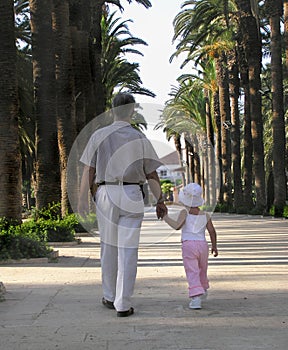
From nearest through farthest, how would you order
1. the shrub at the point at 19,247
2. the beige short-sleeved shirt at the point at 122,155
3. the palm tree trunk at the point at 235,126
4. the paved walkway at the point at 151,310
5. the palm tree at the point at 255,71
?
1. the paved walkway at the point at 151,310
2. the beige short-sleeved shirt at the point at 122,155
3. the shrub at the point at 19,247
4. the palm tree at the point at 255,71
5. the palm tree trunk at the point at 235,126

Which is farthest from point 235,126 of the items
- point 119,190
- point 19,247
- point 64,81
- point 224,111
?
point 119,190

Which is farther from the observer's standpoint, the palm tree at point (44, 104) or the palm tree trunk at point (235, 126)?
the palm tree trunk at point (235, 126)

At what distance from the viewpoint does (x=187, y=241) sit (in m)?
7.30

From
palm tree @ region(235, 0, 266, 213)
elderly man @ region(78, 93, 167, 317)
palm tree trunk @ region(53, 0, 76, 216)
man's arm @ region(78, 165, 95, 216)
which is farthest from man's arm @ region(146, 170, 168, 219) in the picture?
palm tree @ region(235, 0, 266, 213)

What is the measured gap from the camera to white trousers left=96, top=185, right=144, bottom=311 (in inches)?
273

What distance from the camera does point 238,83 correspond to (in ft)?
155

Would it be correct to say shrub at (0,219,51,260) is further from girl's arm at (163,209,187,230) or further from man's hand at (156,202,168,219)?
man's hand at (156,202,168,219)

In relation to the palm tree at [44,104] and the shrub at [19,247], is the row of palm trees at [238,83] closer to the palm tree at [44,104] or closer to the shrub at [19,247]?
the palm tree at [44,104]

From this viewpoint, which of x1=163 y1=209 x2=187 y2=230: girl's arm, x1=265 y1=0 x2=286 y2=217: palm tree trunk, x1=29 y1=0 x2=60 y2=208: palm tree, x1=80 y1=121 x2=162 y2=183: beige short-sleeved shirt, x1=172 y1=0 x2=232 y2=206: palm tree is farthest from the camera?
x1=172 y1=0 x2=232 y2=206: palm tree

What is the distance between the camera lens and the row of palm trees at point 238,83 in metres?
34.0

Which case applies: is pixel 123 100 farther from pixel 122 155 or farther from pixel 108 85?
pixel 108 85

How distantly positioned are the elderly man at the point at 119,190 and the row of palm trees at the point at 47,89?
705 centimetres

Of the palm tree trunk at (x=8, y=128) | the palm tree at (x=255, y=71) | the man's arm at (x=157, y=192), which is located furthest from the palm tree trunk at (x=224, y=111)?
the man's arm at (x=157, y=192)

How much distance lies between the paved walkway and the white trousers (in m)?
0.38
